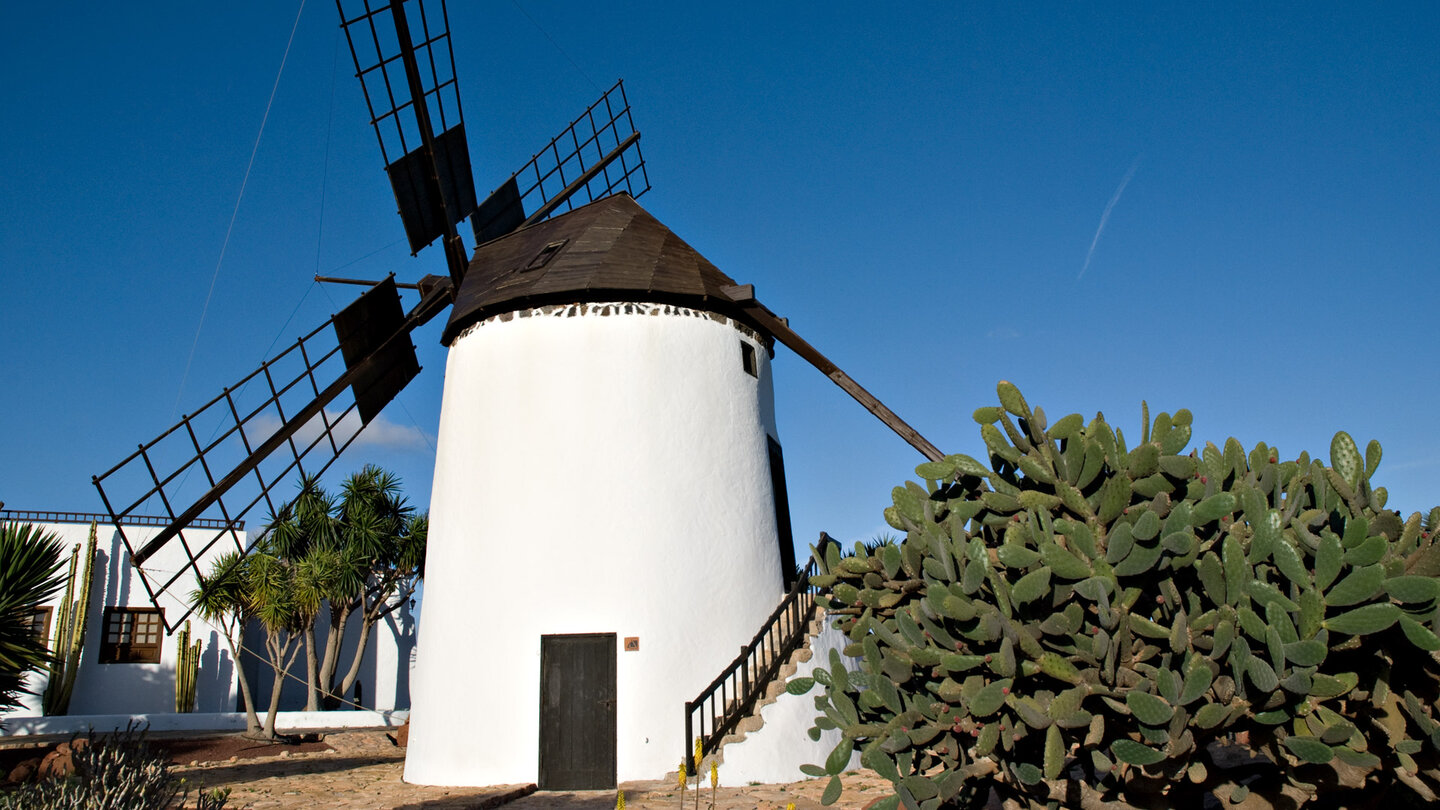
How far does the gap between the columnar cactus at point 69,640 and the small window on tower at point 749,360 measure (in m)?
16.7

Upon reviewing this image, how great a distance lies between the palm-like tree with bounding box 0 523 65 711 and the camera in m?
8.78

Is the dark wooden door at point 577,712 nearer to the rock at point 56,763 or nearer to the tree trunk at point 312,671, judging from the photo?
the rock at point 56,763

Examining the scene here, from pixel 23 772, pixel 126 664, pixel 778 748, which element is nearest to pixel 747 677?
pixel 778 748

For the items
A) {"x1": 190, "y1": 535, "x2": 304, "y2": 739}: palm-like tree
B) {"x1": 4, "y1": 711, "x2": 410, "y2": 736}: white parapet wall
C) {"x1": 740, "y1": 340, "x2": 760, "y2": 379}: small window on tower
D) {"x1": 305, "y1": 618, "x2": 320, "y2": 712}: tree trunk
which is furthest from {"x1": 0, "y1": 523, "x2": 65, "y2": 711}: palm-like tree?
{"x1": 4, "y1": 711, "x2": 410, "y2": 736}: white parapet wall

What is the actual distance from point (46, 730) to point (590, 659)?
15471 mm

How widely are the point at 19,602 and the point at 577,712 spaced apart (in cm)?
594

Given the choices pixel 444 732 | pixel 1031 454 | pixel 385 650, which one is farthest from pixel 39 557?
pixel 385 650

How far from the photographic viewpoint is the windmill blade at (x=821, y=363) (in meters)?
12.4

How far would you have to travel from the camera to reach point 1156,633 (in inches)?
171

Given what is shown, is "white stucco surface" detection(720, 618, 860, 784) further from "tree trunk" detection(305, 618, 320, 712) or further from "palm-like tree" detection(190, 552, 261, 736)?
"tree trunk" detection(305, 618, 320, 712)

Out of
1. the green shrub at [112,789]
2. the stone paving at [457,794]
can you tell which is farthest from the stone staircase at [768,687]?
the green shrub at [112,789]

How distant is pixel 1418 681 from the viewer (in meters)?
4.60

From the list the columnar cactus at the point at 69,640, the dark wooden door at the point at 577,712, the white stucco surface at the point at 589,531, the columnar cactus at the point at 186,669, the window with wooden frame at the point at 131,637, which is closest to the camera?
the dark wooden door at the point at 577,712

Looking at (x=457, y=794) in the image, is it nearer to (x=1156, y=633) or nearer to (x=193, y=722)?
(x=1156, y=633)
